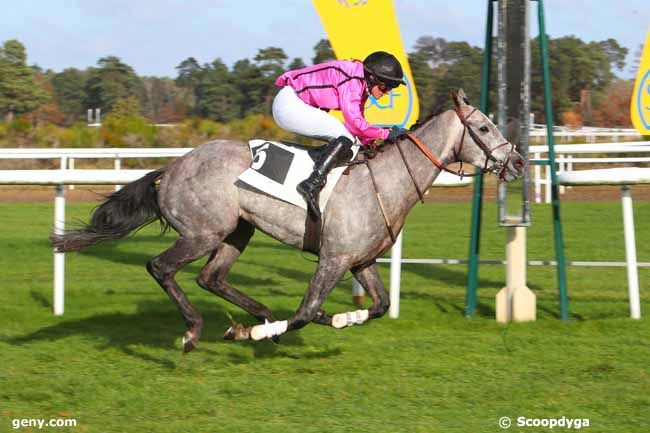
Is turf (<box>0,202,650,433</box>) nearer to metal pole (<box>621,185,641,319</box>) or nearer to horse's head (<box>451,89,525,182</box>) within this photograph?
metal pole (<box>621,185,641,319</box>)

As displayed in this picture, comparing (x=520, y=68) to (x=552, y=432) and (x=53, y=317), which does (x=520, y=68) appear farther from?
(x=53, y=317)

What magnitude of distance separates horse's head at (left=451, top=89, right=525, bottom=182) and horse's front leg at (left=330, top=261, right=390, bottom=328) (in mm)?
816

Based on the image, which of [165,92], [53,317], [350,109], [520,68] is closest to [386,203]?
[350,109]

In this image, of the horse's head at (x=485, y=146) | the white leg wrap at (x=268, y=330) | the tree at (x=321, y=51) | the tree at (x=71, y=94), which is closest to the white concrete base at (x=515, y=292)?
the horse's head at (x=485, y=146)

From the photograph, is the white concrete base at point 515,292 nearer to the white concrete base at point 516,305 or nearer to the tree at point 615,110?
the white concrete base at point 516,305

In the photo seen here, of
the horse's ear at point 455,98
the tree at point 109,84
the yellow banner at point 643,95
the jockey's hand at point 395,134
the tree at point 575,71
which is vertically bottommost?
the jockey's hand at point 395,134

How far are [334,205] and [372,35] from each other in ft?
9.02

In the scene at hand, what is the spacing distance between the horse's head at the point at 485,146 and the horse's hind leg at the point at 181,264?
4.88ft

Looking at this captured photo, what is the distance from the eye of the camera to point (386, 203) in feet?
16.7

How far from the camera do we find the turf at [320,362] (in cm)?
411

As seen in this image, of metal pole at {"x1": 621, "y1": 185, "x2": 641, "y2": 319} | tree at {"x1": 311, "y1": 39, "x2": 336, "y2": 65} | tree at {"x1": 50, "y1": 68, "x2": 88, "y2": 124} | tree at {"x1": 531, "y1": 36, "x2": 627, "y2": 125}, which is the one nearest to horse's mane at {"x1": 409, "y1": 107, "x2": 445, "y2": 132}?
metal pole at {"x1": 621, "y1": 185, "x2": 641, "y2": 319}

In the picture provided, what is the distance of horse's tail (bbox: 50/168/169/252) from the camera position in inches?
217

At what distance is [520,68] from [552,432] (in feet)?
9.21

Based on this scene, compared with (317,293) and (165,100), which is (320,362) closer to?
(317,293)
